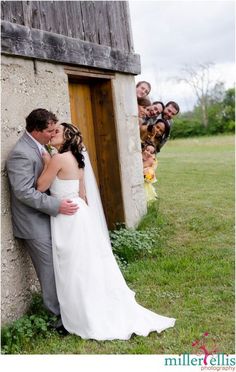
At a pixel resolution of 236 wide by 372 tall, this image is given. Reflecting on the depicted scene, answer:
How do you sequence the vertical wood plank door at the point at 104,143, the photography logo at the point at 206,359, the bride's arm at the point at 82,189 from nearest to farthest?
1. the photography logo at the point at 206,359
2. the bride's arm at the point at 82,189
3. the vertical wood plank door at the point at 104,143

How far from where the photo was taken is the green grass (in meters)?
4.72

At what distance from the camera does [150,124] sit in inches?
389

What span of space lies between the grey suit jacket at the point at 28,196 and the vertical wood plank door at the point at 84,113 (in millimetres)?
2173

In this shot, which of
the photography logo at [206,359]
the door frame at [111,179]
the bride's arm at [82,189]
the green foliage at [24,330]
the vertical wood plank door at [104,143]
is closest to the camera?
the photography logo at [206,359]

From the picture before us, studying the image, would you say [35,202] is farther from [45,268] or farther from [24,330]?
[24,330]

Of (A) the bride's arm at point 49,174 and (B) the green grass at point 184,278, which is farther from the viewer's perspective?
(A) the bride's arm at point 49,174

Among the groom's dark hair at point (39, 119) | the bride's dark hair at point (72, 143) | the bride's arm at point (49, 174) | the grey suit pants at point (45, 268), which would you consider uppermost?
the groom's dark hair at point (39, 119)

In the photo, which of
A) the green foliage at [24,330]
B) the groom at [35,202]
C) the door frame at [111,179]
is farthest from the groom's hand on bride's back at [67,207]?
the door frame at [111,179]

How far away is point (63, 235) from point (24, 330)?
89 cm

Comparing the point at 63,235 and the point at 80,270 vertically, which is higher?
the point at 63,235

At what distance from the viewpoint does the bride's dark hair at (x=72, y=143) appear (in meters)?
5.09

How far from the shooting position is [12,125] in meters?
5.07

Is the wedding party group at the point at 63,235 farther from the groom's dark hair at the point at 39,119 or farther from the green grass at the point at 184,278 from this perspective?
the green grass at the point at 184,278

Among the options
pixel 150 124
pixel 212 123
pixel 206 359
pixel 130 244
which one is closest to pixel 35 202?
pixel 206 359
